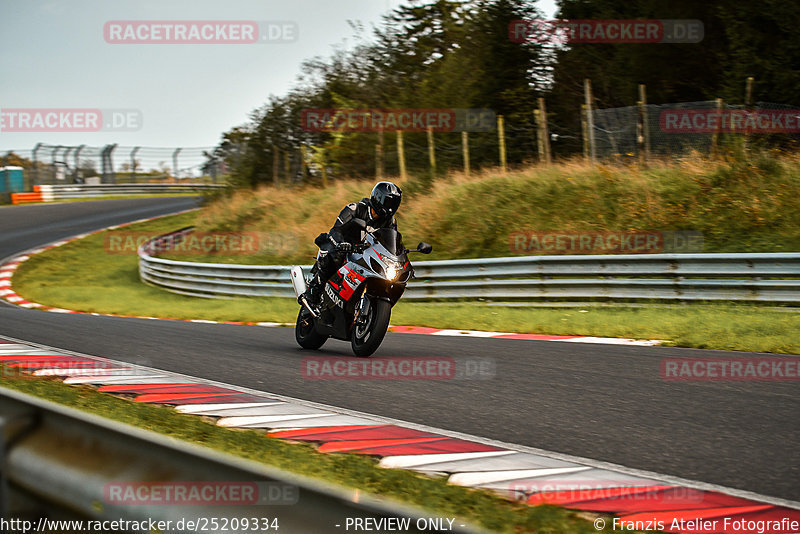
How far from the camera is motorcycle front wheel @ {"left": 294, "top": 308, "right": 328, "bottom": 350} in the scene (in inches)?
323

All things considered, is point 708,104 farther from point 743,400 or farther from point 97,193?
point 97,193

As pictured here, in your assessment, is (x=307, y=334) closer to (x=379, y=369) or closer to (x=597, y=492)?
(x=379, y=369)

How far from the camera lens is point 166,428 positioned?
172 inches

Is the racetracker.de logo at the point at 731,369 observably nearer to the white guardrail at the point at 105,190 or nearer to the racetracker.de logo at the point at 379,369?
the racetracker.de logo at the point at 379,369

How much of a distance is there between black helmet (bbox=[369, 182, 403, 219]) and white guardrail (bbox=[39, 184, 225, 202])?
1268 inches

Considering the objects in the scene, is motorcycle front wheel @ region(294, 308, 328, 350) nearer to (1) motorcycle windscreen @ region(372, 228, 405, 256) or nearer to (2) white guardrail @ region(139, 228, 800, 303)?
(1) motorcycle windscreen @ region(372, 228, 405, 256)

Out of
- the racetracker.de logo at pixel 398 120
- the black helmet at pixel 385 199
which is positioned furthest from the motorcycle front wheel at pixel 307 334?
the racetracker.de logo at pixel 398 120

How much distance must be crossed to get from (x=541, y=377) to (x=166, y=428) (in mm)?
2977

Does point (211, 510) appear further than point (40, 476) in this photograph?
No

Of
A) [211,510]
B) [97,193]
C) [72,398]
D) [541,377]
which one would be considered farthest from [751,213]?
[97,193]

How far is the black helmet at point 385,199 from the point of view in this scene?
23.8 ft

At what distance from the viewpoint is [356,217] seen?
7.61 metres

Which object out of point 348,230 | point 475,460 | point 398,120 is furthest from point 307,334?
point 398,120

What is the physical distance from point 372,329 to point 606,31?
18.5m
